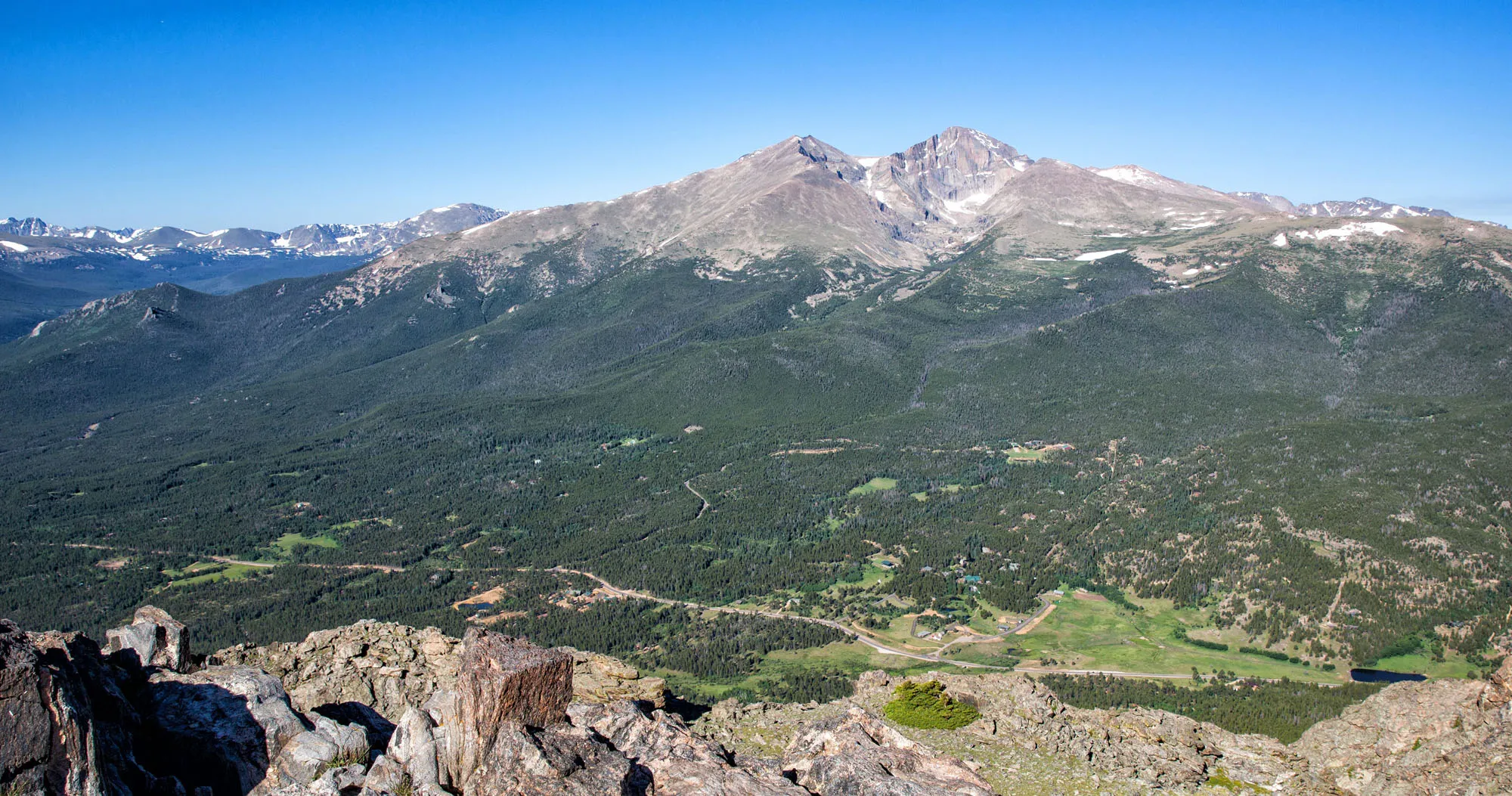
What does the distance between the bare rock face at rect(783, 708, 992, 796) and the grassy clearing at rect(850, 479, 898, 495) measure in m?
129

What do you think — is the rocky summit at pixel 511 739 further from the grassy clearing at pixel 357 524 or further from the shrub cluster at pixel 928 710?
the grassy clearing at pixel 357 524

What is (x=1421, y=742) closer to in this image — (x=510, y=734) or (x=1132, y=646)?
(x=510, y=734)

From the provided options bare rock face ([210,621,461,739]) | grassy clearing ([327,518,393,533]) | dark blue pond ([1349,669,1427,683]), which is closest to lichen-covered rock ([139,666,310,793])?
bare rock face ([210,621,461,739])

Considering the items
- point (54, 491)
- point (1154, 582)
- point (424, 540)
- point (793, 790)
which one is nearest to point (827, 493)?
point (1154, 582)

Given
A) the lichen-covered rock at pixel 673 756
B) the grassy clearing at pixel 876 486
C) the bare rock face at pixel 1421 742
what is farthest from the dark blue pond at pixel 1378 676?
the lichen-covered rock at pixel 673 756

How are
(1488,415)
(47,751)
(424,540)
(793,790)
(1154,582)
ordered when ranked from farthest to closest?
1. (1488,415)
2. (424,540)
3. (1154,582)
4. (793,790)
5. (47,751)

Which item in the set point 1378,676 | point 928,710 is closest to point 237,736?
point 928,710

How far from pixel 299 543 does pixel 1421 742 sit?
500 ft

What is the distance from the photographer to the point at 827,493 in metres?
159

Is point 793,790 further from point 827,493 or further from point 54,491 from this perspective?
point 54,491

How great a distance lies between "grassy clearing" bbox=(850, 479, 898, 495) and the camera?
160750mm

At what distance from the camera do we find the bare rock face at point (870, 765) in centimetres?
2672

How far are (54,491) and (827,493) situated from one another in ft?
505

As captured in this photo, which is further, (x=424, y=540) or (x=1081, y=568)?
(x=424, y=540)
